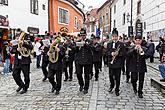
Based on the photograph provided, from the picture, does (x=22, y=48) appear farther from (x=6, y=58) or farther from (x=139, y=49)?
(x=6, y=58)

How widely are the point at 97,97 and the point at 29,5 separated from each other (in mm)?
16366

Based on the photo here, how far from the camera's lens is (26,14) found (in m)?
22.3

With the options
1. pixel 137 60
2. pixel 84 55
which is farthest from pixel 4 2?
pixel 137 60

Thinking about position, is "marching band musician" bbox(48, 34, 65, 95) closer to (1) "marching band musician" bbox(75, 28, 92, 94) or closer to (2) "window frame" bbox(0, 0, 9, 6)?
(1) "marching band musician" bbox(75, 28, 92, 94)

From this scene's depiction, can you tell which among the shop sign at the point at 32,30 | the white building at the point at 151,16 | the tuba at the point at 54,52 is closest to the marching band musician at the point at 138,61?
the tuba at the point at 54,52

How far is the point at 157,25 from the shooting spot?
19109 millimetres

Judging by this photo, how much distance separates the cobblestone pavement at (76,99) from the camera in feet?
22.7

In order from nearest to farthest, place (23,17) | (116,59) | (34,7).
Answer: (116,59)
(23,17)
(34,7)

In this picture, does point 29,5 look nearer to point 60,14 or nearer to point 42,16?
point 42,16

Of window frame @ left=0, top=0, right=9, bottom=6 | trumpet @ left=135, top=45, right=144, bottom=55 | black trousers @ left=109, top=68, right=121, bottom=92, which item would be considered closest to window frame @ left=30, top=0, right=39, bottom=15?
window frame @ left=0, top=0, right=9, bottom=6

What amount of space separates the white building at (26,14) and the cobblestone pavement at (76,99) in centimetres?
1028

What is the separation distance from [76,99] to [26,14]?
51.9ft

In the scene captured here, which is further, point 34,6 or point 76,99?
point 34,6

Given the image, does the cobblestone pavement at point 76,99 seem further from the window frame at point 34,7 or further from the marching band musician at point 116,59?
the window frame at point 34,7
